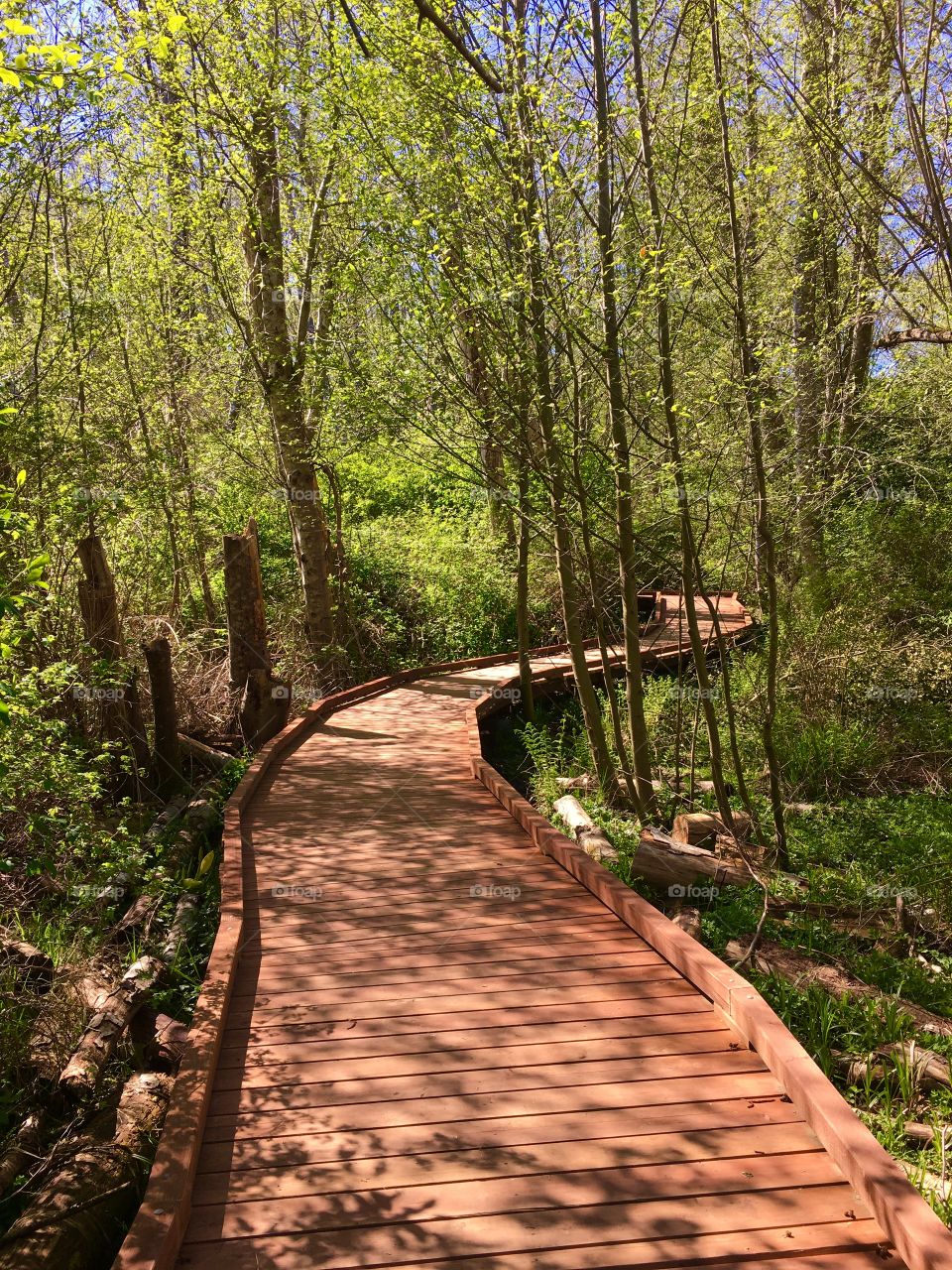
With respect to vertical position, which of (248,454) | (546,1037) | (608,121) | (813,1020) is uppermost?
(608,121)

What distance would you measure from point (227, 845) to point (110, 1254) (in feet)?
9.87

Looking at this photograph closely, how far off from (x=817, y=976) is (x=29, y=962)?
4813 mm

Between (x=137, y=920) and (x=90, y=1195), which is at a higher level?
(x=137, y=920)

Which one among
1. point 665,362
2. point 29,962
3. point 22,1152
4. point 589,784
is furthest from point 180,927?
point 665,362

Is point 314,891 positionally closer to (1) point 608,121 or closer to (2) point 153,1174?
(2) point 153,1174

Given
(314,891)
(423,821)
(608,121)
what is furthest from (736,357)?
(314,891)

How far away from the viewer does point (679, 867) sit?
664 centimetres

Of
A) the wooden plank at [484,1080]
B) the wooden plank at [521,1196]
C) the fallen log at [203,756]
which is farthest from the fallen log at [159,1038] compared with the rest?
the fallen log at [203,756]

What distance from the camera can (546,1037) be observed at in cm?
382

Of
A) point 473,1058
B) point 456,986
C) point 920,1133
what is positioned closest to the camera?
point 473,1058

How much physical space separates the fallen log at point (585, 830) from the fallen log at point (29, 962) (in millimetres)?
3709

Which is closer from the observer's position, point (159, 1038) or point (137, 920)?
point (159, 1038)

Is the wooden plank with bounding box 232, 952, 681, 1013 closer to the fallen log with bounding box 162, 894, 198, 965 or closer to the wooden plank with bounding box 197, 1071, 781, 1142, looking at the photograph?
the wooden plank with bounding box 197, 1071, 781, 1142

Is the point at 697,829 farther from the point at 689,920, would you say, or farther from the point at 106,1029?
the point at 106,1029
